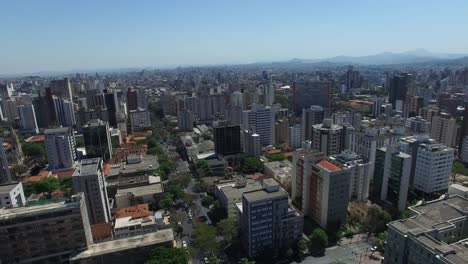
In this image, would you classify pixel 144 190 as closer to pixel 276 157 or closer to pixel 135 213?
pixel 135 213

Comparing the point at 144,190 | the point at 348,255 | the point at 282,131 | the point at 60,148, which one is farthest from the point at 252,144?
the point at 60,148

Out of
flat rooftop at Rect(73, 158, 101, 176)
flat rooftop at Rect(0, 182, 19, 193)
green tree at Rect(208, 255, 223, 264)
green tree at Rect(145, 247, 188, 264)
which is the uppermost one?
Answer: flat rooftop at Rect(73, 158, 101, 176)

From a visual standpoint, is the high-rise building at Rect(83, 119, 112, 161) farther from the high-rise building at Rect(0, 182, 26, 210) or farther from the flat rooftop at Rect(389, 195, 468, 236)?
the flat rooftop at Rect(389, 195, 468, 236)

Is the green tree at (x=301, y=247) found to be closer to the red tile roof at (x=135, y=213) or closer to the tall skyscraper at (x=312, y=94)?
the red tile roof at (x=135, y=213)

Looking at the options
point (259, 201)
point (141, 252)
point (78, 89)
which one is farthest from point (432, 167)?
point (78, 89)

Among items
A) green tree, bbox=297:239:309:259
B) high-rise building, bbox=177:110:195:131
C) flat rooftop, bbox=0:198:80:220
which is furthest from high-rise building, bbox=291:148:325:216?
high-rise building, bbox=177:110:195:131

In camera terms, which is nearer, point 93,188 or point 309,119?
point 93,188
